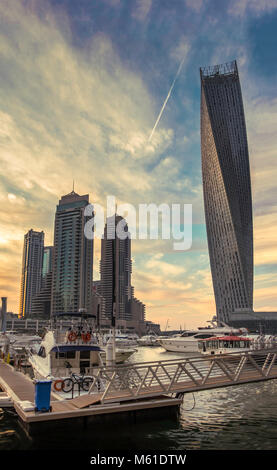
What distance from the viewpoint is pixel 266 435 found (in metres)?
17.2

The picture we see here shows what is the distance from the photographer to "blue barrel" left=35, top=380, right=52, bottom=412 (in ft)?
51.1

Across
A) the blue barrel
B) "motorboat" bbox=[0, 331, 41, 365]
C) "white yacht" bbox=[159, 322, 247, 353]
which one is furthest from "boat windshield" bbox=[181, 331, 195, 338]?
the blue barrel

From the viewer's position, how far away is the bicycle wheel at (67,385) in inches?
783

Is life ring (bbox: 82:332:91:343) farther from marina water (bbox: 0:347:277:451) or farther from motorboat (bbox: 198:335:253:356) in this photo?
motorboat (bbox: 198:335:253:356)

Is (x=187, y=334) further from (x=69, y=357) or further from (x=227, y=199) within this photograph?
(x=227, y=199)

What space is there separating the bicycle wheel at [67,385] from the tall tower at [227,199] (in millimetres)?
163794

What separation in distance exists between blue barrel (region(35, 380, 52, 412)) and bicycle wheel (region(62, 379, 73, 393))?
3944 mm

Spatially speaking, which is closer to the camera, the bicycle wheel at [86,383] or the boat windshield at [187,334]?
the bicycle wheel at [86,383]

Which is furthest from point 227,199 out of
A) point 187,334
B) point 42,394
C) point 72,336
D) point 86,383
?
point 42,394

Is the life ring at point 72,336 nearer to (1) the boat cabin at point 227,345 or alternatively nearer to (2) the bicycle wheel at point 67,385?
(2) the bicycle wheel at point 67,385

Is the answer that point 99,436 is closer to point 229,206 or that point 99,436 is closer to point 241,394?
point 241,394

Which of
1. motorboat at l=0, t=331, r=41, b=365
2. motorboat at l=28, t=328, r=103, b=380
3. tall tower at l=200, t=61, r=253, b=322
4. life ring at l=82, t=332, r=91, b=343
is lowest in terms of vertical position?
motorboat at l=0, t=331, r=41, b=365

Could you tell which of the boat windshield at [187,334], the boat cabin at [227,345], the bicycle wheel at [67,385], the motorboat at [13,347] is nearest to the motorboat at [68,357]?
the bicycle wheel at [67,385]
